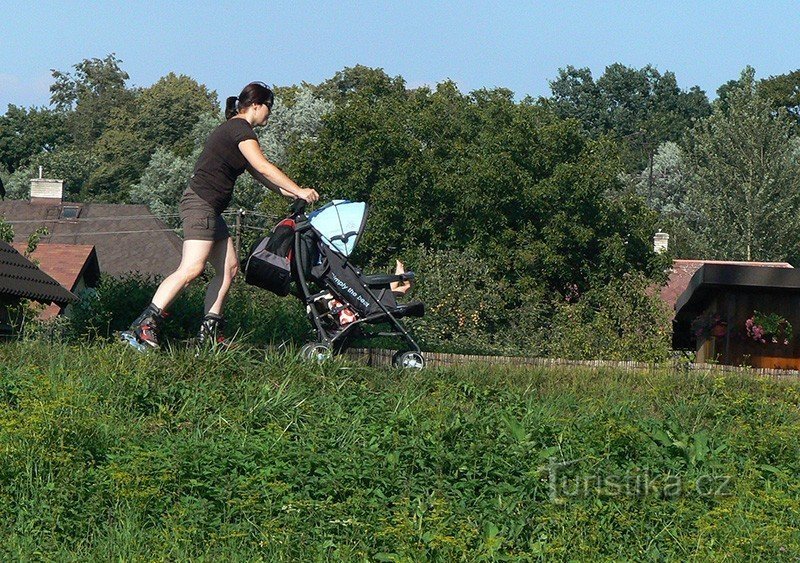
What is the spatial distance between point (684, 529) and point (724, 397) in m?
3.04

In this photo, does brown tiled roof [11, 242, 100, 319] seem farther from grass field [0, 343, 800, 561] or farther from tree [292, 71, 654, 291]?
grass field [0, 343, 800, 561]

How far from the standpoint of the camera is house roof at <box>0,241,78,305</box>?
960 inches

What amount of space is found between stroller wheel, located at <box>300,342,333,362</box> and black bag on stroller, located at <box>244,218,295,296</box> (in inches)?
23.8

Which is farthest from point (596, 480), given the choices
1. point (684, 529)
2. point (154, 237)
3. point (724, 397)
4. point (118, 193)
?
point (118, 193)

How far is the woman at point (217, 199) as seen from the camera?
416 inches

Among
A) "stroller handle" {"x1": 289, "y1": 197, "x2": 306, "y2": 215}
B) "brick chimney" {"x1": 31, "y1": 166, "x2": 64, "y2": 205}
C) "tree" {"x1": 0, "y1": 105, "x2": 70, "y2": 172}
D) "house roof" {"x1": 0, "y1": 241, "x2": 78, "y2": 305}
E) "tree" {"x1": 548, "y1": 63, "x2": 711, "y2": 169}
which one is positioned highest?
"tree" {"x1": 548, "y1": 63, "x2": 711, "y2": 169}

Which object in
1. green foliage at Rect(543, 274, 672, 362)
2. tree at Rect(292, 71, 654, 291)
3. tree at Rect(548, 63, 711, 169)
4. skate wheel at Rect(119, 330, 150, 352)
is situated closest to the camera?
skate wheel at Rect(119, 330, 150, 352)

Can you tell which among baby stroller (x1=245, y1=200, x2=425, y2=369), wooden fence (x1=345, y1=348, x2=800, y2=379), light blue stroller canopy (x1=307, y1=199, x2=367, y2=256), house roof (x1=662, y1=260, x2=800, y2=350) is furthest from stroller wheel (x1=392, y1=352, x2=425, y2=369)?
house roof (x1=662, y1=260, x2=800, y2=350)

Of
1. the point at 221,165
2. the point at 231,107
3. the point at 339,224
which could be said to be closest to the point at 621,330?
the point at 339,224

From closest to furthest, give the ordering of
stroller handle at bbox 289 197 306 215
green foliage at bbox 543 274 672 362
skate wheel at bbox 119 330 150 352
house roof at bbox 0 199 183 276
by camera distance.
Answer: skate wheel at bbox 119 330 150 352 → stroller handle at bbox 289 197 306 215 → green foliage at bbox 543 274 672 362 → house roof at bbox 0 199 183 276

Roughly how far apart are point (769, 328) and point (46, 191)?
189 feet

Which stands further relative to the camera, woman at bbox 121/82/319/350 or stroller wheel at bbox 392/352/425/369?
stroller wheel at bbox 392/352/425/369

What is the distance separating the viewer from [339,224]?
11.2 metres

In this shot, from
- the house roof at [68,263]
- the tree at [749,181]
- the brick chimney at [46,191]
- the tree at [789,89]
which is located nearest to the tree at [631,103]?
the tree at [789,89]
